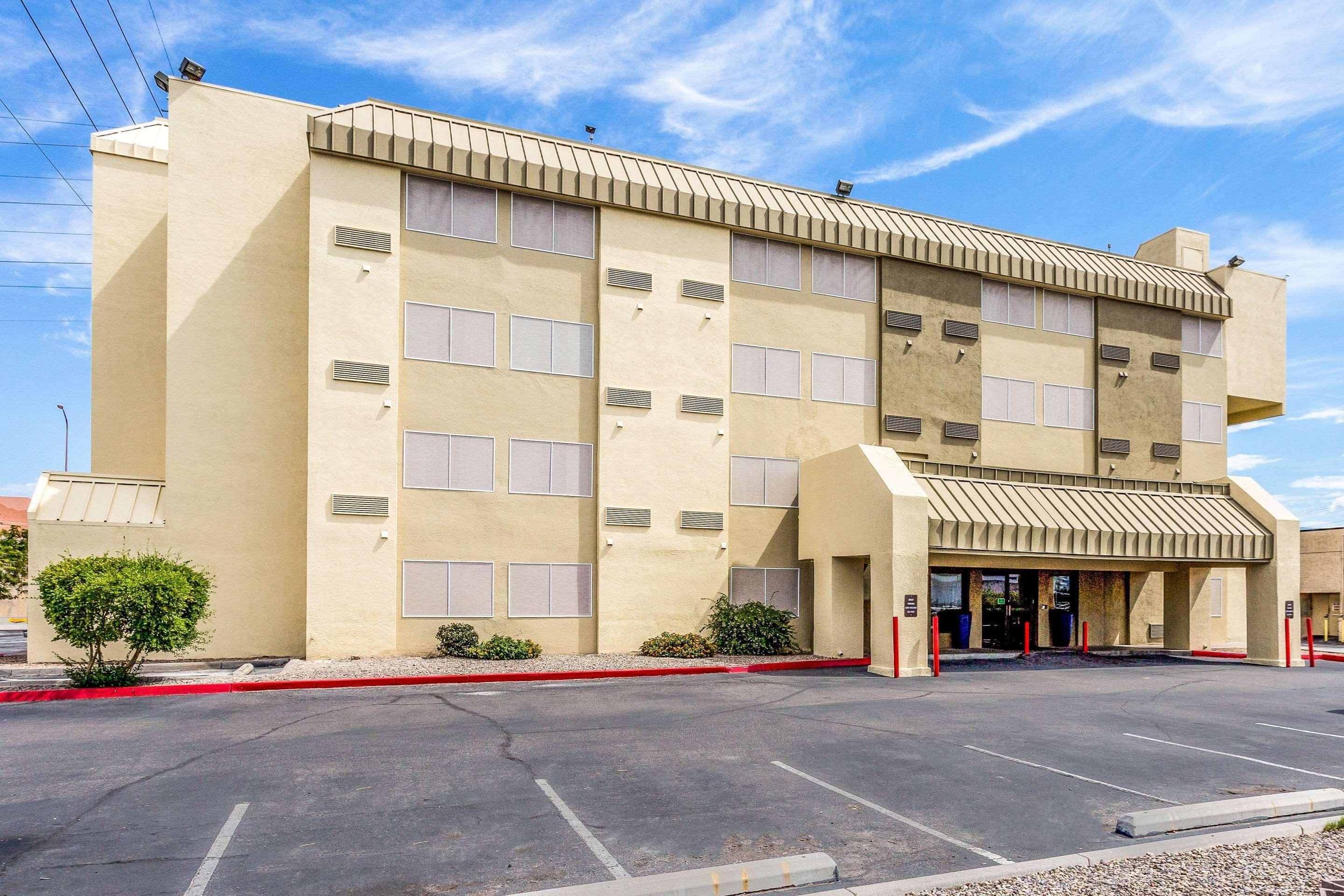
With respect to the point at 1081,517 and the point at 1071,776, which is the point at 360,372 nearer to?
the point at 1071,776

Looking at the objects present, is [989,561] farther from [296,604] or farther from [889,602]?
[296,604]

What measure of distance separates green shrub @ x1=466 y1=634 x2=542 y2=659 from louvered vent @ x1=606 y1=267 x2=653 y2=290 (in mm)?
8906

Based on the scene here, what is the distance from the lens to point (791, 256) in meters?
24.5

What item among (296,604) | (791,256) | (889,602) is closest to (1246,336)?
(791,256)

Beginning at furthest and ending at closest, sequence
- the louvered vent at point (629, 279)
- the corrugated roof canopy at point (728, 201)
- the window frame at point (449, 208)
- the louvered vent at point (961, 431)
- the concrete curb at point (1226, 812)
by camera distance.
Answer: the louvered vent at point (961, 431) → the louvered vent at point (629, 279) → the window frame at point (449, 208) → the corrugated roof canopy at point (728, 201) → the concrete curb at point (1226, 812)

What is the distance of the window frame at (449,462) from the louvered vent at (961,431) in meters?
12.8

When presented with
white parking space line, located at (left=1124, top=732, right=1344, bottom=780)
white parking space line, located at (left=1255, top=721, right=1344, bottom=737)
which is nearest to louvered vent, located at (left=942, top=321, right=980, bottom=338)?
white parking space line, located at (left=1255, top=721, right=1344, bottom=737)

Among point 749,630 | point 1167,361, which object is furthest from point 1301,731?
point 1167,361

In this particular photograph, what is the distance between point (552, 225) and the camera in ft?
72.8

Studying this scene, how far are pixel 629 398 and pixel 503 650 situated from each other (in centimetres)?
674

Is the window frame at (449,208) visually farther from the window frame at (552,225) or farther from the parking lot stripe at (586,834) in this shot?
the parking lot stripe at (586,834)

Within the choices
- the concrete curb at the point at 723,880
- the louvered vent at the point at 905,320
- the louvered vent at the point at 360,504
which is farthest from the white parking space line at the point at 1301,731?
the louvered vent at the point at 360,504

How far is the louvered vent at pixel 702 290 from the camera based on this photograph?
23.1 metres

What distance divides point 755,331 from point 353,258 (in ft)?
33.5
